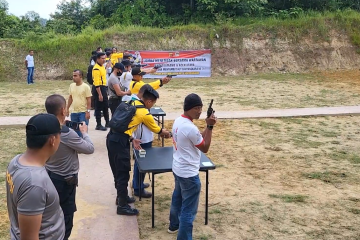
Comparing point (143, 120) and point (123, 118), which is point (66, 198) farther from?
point (143, 120)

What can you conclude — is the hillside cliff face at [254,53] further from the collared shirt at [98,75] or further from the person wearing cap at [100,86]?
the collared shirt at [98,75]

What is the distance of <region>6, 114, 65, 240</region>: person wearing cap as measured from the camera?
89.0 inches

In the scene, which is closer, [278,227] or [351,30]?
[278,227]

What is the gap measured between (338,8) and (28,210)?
90.9 feet

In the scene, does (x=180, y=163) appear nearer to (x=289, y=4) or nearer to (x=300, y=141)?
(x=300, y=141)

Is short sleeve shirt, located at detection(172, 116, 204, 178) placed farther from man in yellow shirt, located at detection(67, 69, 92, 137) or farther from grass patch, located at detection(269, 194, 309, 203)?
man in yellow shirt, located at detection(67, 69, 92, 137)

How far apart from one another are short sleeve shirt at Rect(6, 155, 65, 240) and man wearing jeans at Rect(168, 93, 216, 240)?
6.11ft

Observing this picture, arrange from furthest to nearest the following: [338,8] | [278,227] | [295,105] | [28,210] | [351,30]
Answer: [338,8]
[351,30]
[295,105]
[278,227]
[28,210]

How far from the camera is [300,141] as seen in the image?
8.92 metres

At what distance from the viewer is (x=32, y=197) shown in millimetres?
2254

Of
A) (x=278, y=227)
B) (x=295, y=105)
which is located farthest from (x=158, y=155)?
(x=295, y=105)

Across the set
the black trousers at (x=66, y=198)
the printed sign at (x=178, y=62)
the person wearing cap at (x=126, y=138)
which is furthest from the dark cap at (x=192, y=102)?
the printed sign at (x=178, y=62)

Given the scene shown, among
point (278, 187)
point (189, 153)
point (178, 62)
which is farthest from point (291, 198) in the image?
point (178, 62)

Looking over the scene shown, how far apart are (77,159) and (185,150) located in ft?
3.56
